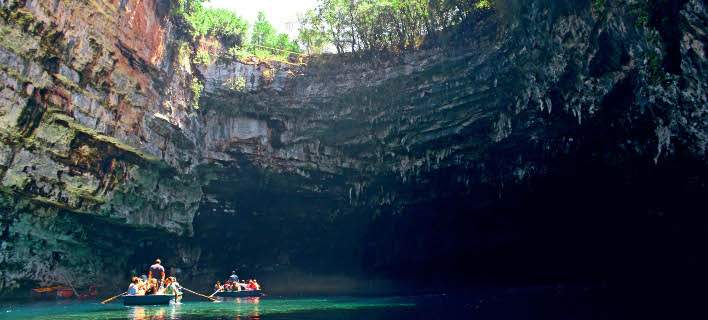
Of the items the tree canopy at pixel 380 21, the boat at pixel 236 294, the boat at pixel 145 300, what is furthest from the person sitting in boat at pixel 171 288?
the tree canopy at pixel 380 21

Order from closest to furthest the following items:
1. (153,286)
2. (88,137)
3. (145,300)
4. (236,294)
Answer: (145,300)
(153,286)
(88,137)
(236,294)

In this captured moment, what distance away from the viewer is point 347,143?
2983cm

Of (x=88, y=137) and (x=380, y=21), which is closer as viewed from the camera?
(x=88, y=137)

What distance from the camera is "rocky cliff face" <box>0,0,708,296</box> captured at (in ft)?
64.5

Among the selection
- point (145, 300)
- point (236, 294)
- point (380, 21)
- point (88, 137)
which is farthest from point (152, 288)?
point (380, 21)

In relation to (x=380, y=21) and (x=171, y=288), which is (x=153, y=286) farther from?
(x=380, y=21)

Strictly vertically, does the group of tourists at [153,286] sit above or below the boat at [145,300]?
above

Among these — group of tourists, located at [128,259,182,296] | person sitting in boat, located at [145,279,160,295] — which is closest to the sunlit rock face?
group of tourists, located at [128,259,182,296]

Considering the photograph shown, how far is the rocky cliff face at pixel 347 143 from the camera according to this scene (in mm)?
19672

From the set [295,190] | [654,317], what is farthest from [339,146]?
[654,317]

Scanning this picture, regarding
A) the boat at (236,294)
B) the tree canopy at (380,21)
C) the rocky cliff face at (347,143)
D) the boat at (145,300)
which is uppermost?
the tree canopy at (380,21)

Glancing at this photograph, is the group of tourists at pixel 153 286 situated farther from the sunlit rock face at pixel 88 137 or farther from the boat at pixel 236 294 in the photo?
the sunlit rock face at pixel 88 137

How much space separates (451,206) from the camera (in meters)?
30.7

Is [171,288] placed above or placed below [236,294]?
above
